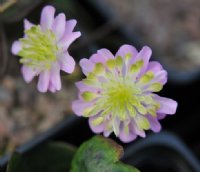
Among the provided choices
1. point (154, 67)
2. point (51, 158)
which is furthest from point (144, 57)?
point (51, 158)

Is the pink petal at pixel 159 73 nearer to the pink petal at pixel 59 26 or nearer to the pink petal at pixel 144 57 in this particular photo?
the pink petal at pixel 144 57

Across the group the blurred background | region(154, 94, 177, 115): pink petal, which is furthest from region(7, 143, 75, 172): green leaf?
region(154, 94, 177, 115): pink petal

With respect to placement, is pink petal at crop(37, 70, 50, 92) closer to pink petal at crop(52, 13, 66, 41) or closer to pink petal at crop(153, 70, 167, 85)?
pink petal at crop(52, 13, 66, 41)

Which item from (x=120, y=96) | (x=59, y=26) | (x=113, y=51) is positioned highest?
(x=59, y=26)

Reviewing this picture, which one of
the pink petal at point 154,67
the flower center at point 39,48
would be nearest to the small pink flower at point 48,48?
the flower center at point 39,48

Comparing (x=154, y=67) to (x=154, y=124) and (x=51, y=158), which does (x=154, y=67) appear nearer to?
(x=154, y=124)

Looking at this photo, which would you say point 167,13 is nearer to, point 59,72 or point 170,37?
point 170,37
